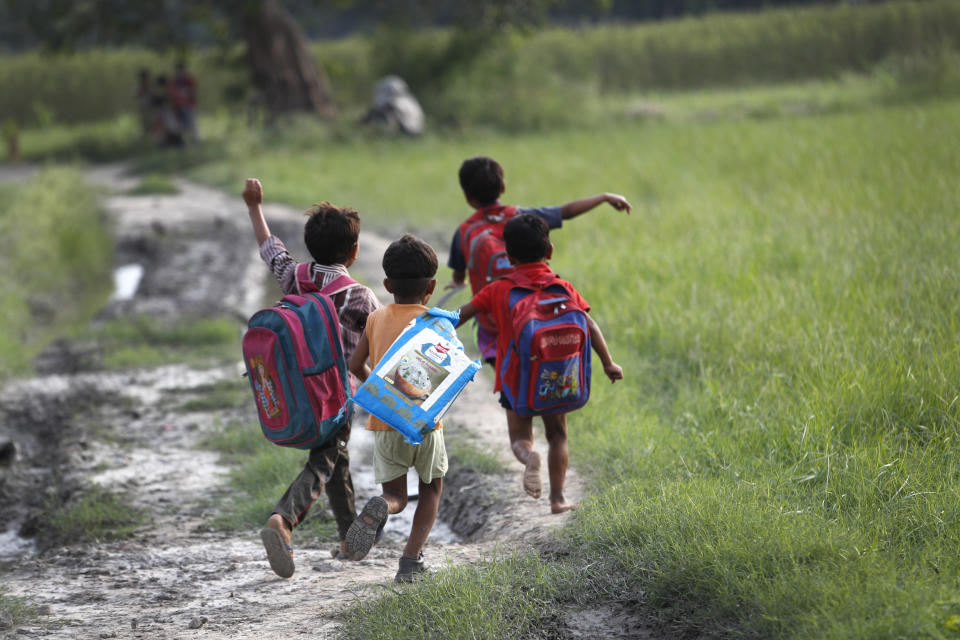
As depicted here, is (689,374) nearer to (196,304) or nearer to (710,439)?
(710,439)

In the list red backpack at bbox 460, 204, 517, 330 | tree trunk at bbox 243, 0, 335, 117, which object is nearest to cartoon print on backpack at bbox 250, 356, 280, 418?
red backpack at bbox 460, 204, 517, 330

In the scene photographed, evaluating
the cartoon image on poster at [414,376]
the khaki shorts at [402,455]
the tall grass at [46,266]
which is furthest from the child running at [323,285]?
the tall grass at [46,266]

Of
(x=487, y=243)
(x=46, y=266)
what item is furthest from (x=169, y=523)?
(x=46, y=266)

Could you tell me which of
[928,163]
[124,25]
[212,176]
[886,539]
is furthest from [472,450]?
[124,25]

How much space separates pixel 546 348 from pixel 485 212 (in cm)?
100

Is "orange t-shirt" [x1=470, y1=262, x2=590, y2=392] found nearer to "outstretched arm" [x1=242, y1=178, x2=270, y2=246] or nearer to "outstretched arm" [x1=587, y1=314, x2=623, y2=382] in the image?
"outstretched arm" [x1=587, y1=314, x2=623, y2=382]

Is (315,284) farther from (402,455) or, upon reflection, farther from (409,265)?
(402,455)

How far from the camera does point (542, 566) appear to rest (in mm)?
3438

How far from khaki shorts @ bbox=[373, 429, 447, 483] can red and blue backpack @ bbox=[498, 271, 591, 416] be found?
1.51ft

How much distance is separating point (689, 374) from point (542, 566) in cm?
220

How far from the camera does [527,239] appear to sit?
383 cm

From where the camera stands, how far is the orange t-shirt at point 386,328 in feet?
11.3

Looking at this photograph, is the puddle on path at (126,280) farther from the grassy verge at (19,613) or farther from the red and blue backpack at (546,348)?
the red and blue backpack at (546,348)

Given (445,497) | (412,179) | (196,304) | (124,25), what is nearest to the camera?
(445,497)
